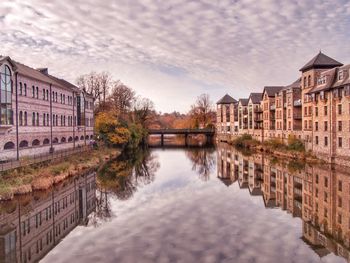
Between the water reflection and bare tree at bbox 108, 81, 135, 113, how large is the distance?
125 ft

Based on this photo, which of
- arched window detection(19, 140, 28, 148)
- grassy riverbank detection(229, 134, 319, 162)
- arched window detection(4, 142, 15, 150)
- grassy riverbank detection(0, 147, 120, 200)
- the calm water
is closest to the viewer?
the calm water

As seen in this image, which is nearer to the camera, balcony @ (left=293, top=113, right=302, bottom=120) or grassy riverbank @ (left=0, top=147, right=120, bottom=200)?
grassy riverbank @ (left=0, top=147, right=120, bottom=200)

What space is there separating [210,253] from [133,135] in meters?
51.7

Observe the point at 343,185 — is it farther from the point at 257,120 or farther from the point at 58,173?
the point at 257,120

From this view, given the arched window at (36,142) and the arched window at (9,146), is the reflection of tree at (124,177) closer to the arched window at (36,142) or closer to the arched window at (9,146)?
the arched window at (36,142)

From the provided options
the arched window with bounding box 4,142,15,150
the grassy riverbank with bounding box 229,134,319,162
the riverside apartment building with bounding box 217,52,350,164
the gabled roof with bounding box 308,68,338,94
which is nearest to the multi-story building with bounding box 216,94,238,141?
the grassy riverbank with bounding box 229,134,319,162

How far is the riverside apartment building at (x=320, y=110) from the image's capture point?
36147 millimetres

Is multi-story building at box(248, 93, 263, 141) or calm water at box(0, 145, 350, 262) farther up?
multi-story building at box(248, 93, 263, 141)

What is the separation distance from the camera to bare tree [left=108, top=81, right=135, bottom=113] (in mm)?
72750

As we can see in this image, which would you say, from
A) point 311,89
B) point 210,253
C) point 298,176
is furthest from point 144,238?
point 311,89

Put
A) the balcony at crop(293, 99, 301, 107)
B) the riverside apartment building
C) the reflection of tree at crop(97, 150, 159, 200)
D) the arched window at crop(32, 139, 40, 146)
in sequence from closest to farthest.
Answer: the reflection of tree at crop(97, 150, 159, 200) < the arched window at crop(32, 139, 40, 146) < the riverside apartment building < the balcony at crop(293, 99, 301, 107)

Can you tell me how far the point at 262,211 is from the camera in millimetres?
20125

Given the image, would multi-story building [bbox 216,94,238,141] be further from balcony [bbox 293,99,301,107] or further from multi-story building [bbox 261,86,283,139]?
balcony [bbox 293,99,301,107]

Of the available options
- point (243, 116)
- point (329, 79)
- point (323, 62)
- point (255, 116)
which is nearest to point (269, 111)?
point (255, 116)
